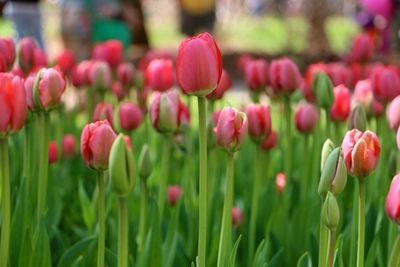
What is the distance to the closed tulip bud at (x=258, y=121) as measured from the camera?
64.2 inches

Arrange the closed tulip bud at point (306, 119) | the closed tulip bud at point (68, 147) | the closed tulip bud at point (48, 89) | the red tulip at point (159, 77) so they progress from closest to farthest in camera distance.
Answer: the closed tulip bud at point (48, 89) < the closed tulip bud at point (306, 119) < the red tulip at point (159, 77) < the closed tulip bud at point (68, 147)

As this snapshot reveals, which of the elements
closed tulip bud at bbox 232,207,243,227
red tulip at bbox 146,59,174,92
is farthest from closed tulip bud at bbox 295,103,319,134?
red tulip at bbox 146,59,174,92

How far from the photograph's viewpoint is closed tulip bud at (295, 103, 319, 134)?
1.98 meters

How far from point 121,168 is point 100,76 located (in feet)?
4.30

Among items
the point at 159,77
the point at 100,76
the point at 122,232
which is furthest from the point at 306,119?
the point at 122,232

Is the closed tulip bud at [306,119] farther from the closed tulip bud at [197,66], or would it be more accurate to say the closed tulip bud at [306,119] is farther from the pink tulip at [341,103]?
the closed tulip bud at [197,66]

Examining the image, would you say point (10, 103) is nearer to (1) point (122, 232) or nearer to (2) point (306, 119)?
(1) point (122, 232)

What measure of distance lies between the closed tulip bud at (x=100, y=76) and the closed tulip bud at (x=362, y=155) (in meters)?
1.23

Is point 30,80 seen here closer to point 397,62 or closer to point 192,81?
point 192,81

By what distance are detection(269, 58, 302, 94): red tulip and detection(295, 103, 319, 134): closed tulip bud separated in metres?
0.06

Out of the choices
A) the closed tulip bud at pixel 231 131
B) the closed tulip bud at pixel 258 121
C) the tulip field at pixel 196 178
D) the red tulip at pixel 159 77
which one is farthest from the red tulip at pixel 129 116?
the closed tulip bud at pixel 231 131

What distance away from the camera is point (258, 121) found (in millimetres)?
1640

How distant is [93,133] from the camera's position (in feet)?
3.99

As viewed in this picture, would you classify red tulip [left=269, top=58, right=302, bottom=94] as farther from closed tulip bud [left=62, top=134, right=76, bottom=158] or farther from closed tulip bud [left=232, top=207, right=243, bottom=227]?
closed tulip bud [left=62, top=134, right=76, bottom=158]
